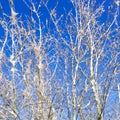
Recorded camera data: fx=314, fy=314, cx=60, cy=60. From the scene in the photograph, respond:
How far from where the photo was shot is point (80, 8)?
23.2 feet

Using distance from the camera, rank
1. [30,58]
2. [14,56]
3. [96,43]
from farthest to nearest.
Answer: [96,43], [30,58], [14,56]

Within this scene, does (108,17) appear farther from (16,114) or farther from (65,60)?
(16,114)

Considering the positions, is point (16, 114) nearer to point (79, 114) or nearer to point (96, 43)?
point (79, 114)

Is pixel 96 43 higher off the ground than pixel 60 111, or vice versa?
pixel 96 43

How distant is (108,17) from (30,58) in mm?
1823

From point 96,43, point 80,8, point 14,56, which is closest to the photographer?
point 14,56

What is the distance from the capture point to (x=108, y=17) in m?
6.27

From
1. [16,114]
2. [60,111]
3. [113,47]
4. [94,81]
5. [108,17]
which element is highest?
[108,17]

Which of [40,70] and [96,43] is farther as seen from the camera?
[96,43]

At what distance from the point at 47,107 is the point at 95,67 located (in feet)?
5.94

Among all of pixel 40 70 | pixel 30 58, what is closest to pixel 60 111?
pixel 30 58

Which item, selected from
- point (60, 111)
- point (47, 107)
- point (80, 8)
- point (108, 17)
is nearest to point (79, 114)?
point (60, 111)

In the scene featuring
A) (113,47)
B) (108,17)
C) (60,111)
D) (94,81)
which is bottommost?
(60,111)

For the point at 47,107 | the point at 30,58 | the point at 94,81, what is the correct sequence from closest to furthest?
the point at 47,107 → the point at 30,58 → the point at 94,81
